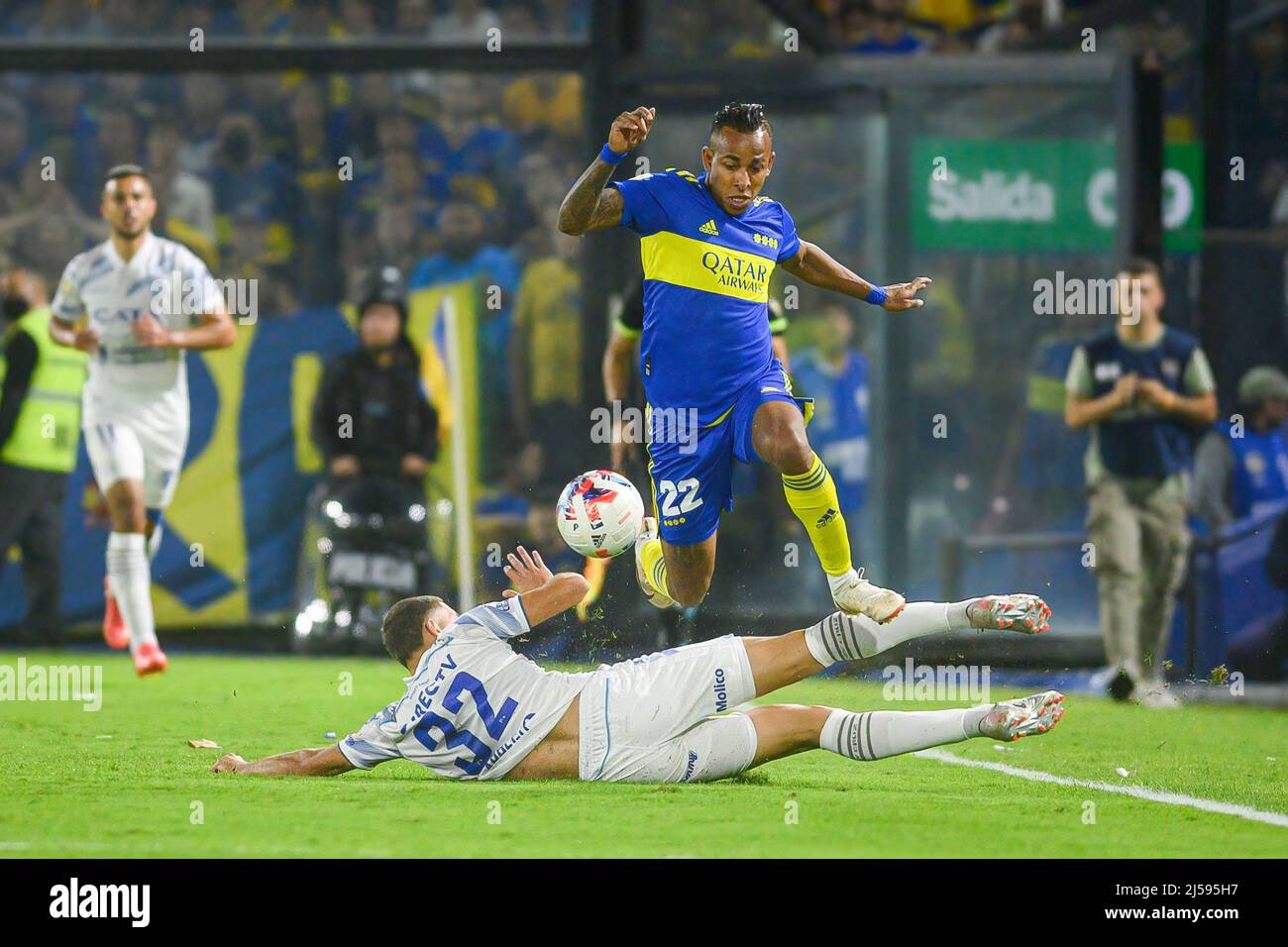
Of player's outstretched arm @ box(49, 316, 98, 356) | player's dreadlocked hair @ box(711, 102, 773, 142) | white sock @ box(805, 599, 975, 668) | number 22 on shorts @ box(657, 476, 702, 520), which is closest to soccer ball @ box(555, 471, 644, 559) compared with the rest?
number 22 on shorts @ box(657, 476, 702, 520)

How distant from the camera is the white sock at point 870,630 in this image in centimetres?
697

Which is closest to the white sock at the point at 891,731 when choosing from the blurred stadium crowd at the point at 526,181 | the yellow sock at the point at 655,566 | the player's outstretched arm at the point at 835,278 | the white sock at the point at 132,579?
the yellow sock at the point at 655,566

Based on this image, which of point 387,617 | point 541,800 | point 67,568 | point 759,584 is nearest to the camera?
point 541,800

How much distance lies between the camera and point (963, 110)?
479 inches

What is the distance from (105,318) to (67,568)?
2958mm

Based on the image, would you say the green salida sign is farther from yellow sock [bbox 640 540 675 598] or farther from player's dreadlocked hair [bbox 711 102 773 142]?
player's dreadlocked hair [bbox 711 102 773 142]

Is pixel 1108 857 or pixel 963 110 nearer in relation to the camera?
pixel 1108 857

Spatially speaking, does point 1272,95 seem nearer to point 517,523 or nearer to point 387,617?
point 517,523

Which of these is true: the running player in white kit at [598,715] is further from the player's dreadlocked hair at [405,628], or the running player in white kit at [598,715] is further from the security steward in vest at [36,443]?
the security steward in vest at [36,443]

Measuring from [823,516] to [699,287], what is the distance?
1.05m

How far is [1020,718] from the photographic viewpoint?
662cm

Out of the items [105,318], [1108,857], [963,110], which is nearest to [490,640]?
[1108,857]

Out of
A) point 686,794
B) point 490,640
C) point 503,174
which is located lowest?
point 686,794

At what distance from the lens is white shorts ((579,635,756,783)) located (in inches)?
262
